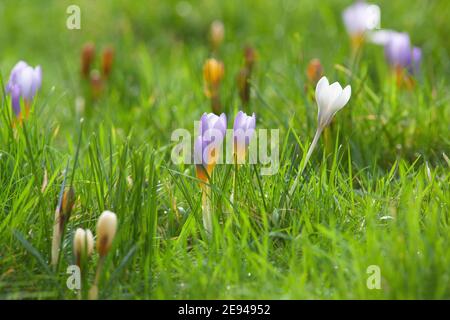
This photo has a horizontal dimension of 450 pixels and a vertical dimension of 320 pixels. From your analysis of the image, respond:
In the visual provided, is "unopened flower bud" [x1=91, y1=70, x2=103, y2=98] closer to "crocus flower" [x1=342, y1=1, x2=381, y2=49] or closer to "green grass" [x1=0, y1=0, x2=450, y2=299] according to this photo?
"green grass" [x1=0, y1=0, x2=450, y2=299]

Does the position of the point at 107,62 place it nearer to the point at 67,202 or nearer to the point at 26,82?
the point at 26,82

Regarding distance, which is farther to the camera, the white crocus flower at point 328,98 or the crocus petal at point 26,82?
the crocus petal at point 26,82

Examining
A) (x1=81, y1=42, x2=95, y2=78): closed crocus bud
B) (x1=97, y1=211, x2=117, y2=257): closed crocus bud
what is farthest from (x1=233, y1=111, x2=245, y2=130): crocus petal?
(x1=81, y1=42, x2=95, y2=78): closed crocus bud

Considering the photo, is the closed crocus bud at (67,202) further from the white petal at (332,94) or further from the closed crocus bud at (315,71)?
the closed crocus bud at (315,71)

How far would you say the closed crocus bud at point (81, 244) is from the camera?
174 cm

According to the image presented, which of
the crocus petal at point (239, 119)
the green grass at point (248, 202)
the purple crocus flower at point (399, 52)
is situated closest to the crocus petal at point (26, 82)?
the green grass at point (248, 202)

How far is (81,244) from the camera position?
175 cm

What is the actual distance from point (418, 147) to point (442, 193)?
60 cm

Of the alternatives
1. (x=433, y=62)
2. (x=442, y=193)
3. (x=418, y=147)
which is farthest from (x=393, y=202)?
(x=433, y=62)

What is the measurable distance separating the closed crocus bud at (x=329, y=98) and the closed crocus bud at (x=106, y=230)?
0.62 meters

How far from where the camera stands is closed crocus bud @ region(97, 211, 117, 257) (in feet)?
5.61

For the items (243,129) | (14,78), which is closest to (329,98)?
(243,129)
